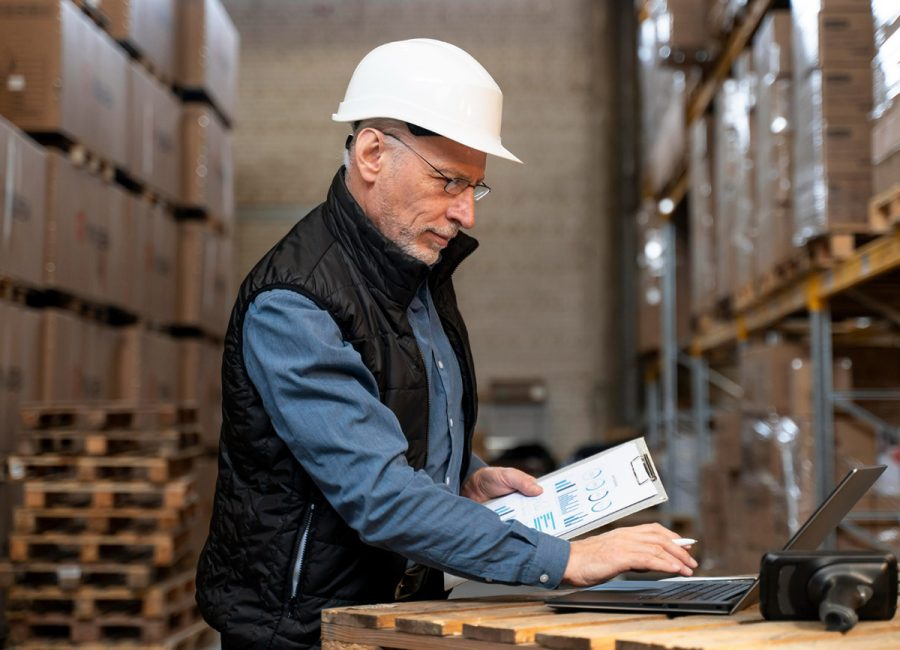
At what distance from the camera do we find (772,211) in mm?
6586

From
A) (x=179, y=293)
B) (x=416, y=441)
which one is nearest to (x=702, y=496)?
(x=179, y=293)

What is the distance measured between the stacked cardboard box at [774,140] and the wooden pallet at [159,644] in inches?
143

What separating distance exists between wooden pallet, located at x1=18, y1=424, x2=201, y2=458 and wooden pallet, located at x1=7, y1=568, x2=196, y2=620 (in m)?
0.64

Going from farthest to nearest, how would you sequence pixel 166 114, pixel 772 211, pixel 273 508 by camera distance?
pixel 166 114 → pixel 772 211 → pixel 273 508

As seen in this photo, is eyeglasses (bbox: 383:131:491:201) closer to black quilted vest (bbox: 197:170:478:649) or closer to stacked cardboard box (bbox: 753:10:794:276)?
black quilted vest (bbox: 197:170:478:649)

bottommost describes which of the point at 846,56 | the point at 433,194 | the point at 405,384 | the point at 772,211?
the point at 405,384

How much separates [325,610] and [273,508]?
25 cm

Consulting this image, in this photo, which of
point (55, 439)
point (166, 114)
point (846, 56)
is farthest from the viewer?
point (166, 114)

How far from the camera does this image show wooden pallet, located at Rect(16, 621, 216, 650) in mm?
5762

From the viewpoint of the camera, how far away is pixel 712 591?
7.08 ft

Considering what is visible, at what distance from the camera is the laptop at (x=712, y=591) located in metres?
2.01

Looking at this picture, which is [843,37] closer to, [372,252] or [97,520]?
[372,252]

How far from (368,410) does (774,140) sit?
480 cm

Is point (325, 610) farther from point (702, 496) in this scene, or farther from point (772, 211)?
point (702, 496)
